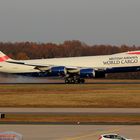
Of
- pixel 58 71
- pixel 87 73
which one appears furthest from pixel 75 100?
pixel 58 71

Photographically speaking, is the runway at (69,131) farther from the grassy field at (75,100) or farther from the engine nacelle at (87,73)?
the engine nacelle at (87,73)

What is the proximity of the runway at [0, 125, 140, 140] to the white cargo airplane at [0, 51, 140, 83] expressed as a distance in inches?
2060

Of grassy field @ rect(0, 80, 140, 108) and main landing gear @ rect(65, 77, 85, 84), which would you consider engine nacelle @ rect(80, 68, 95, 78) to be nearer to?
main landing gear @ rect(65, 77, 85, 84)

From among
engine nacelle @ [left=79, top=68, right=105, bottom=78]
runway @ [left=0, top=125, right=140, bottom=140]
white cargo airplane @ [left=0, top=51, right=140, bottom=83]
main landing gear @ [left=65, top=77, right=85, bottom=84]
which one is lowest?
runway @ [left=0, top=125, right=140, bottom=140]

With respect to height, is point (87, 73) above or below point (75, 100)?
above

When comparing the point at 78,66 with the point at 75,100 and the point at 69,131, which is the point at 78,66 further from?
the point at 69,131

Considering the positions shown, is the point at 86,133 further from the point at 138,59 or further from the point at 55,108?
the point at 138,59

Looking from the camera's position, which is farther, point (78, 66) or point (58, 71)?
point (78, 66)

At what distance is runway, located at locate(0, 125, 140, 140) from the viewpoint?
3061 centimetres

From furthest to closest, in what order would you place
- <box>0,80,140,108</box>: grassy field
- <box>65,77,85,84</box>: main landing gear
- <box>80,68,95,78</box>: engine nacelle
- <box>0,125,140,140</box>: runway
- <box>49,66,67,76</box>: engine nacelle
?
1. <box>49,66,67,76</box>: engine nacelle
2. <box>65,77,85,84</box>: main landing gear
3. <box>80,68,95,78</box>: engine nacelle
4. <box>0,80,140,108</box>: grassy field
5. <box>0,125,140,140</box>: runway

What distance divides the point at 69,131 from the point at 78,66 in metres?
58.4

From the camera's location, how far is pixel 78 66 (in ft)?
300

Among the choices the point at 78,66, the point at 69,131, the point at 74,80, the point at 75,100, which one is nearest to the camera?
the point at 69,131

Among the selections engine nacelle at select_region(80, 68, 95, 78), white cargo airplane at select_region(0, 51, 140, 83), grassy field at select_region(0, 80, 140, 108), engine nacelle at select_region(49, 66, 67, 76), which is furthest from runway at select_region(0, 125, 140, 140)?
engine nacelle at select_region(49, 66, 67, 76)
